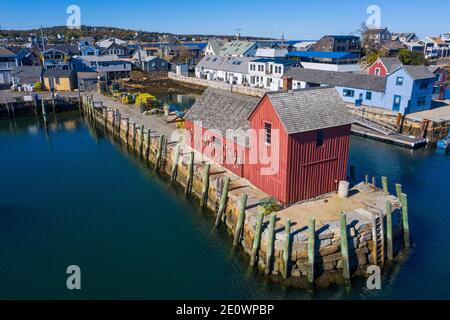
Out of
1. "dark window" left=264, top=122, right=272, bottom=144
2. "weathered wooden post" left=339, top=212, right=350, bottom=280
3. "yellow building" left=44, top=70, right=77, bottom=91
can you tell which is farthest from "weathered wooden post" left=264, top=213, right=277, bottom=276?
"yellow building" left=44, top=70, right=77, bottom=91

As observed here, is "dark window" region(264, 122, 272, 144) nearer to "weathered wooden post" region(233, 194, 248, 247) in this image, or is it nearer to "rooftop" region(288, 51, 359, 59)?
"weathered wooden post" region(233, 194, 248, 247)

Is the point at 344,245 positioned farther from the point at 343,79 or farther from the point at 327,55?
the point at 327,55

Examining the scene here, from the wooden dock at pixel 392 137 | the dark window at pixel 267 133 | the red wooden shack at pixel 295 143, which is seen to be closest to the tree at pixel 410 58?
the wooden dock at pixel 392 137

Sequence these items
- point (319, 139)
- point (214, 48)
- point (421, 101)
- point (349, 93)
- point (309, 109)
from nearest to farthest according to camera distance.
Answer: point (309, 109)
point (319, 139)
point (421, 101)
point (349, 93)
point (214, 48)

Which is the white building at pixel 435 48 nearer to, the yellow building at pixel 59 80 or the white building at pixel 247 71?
the white building at pixel 247 71

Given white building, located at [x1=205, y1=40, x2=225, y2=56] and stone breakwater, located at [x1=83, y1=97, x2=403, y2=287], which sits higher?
white building, located at [x1=205, y1=40, x2=225, y2=56]

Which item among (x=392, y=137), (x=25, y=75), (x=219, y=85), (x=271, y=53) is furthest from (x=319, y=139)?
(x=271, y=53)

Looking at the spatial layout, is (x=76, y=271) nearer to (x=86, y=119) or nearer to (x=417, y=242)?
(x=417, y=242)
